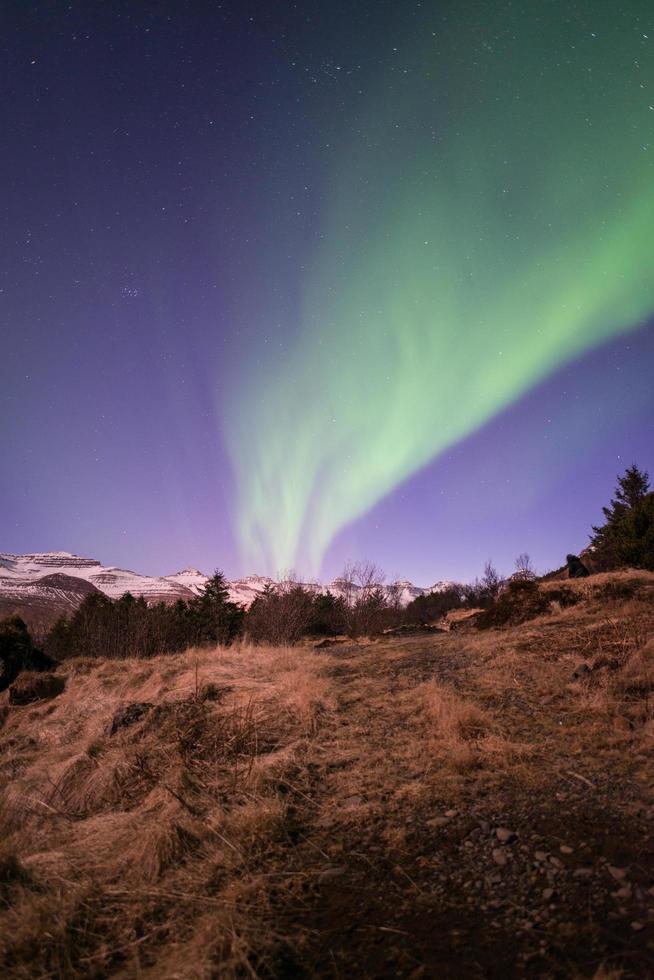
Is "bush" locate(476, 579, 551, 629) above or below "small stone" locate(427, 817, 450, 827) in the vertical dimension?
above

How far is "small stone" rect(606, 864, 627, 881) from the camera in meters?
2.84

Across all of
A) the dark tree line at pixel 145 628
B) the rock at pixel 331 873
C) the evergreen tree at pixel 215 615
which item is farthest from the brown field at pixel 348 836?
the evergreen tree at pixel 215 615

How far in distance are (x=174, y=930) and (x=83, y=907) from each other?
0.80 meters

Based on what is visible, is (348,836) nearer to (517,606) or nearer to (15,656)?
(517,606)

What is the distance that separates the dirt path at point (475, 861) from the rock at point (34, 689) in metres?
13.5

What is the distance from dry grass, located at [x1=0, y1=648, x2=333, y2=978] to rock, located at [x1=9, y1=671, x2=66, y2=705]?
6753mm

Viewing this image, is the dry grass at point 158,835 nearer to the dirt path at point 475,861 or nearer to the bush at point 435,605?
the dirt path at point 475,861

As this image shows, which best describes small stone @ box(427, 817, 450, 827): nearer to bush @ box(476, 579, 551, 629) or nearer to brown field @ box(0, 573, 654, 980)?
brown field @ box(0, 573, 654, 980)

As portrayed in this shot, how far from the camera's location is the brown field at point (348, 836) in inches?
96.3

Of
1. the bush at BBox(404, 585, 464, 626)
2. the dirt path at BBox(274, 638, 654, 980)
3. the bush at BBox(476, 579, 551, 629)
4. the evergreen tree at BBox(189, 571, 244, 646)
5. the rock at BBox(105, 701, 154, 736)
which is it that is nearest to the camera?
the dirt path at BBox(274, 638, 654, 980)

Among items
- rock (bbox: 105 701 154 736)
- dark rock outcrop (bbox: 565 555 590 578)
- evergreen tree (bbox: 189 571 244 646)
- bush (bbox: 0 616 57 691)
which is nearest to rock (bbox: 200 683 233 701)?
rock (bbox: 105 701 154 736)

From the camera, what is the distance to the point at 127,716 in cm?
775

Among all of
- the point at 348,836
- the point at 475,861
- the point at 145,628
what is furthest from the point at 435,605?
the point at 475,861

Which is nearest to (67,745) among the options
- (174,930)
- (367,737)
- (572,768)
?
(367,737)
